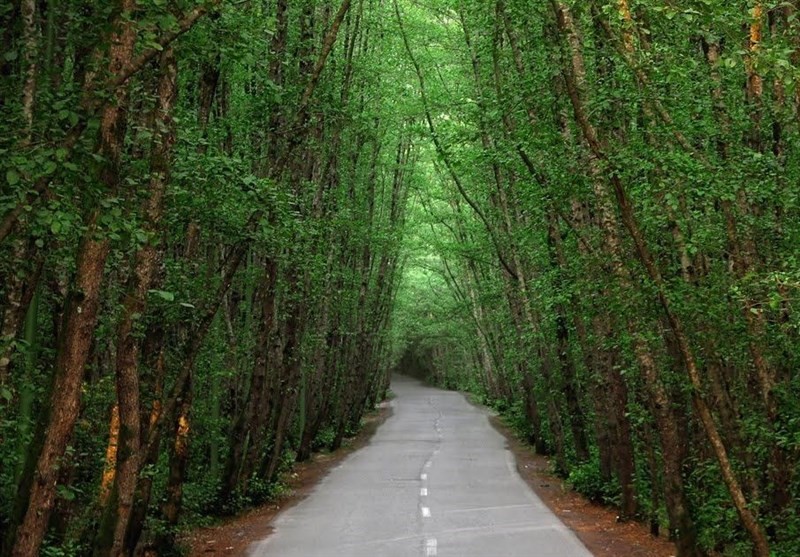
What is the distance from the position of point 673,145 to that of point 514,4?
3.88 meters

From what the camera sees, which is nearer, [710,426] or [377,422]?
[710,426]

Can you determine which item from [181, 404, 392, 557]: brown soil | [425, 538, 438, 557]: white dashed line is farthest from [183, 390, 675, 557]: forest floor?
[425, 538, 438, 557]: white dashed line

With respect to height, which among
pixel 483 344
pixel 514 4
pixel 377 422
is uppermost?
→ pixel 514 4

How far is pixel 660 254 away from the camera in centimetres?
1306

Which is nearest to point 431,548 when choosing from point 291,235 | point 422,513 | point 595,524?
point 422,513

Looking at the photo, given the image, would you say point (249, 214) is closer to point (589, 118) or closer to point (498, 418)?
point (589, 118)

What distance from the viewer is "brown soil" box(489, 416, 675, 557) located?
529 inches

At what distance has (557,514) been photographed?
56.4 feet

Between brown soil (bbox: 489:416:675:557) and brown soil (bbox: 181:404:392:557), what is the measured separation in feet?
18.7

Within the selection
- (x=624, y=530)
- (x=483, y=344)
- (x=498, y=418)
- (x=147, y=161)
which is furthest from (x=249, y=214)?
(x=483, y=344)

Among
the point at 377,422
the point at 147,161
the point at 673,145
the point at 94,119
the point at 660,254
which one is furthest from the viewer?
the point at 377,422

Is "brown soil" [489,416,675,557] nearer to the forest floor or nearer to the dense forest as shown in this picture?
the forest floor

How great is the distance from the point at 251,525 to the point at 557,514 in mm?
6147

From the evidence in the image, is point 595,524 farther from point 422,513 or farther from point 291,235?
point 291,235
